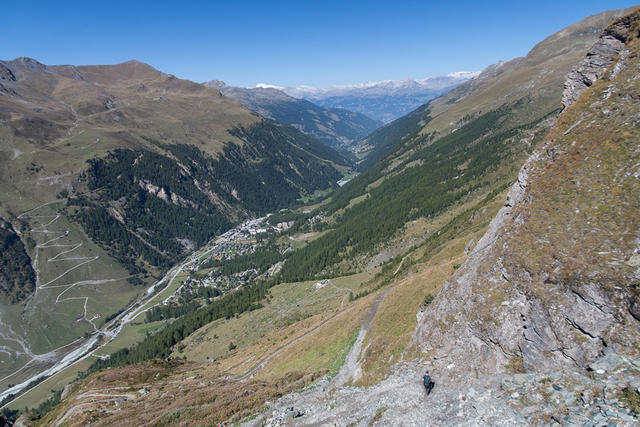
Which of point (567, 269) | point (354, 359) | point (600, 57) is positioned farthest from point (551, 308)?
point (600, 57)

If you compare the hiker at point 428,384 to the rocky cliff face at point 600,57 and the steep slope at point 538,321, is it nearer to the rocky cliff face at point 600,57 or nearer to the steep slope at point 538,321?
the steep slope at point 538,321

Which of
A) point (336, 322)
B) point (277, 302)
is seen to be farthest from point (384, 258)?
point (336, 322)

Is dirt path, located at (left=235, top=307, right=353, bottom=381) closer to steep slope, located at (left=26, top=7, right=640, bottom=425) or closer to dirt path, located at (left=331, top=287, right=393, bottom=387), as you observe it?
dirt path, located at (left=331, top=287, right=393, bottom=387)

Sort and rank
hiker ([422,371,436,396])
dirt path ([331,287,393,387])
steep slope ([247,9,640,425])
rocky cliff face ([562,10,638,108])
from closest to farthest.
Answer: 1. steep slope ([247,9,640,425])
2. hiker ([422,371,436,396])
3. rocky cliff face ([562,10,638,108])
4. dirt path ([331,287,393,387])

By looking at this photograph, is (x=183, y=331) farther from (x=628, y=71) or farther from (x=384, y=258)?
(x=628, y=71)

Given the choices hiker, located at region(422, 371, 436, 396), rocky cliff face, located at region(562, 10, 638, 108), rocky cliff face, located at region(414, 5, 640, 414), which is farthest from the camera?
rocky cliff face, located at region(562, 10, 638, 108)

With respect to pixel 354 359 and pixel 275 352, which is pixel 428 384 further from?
pixel 275 352

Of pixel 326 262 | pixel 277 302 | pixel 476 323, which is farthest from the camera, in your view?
pixel 326 262

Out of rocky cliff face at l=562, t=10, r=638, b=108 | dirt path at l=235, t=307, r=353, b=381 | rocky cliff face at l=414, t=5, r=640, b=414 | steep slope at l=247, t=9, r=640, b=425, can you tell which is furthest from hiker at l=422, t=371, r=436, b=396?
dirt path at l=235, t=307, r=353, b=381
